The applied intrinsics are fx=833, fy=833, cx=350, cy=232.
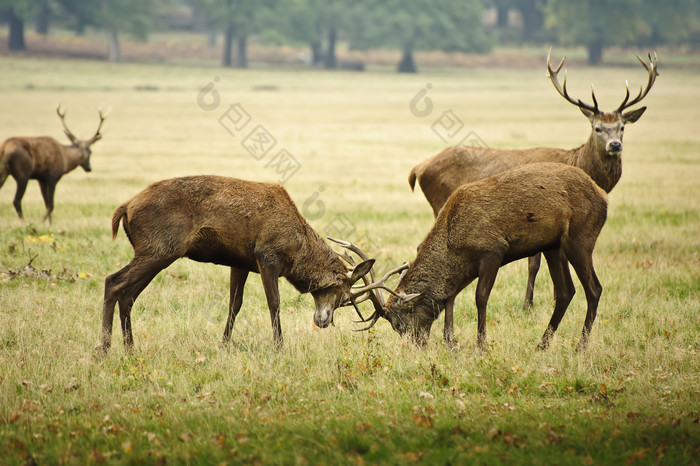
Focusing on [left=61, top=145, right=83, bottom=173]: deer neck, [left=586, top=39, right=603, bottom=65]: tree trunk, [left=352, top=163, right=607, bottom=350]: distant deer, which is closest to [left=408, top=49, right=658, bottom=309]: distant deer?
[left=352, top=163, right=607, bottom=350]: distant deer

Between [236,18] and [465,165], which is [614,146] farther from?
[236,18]

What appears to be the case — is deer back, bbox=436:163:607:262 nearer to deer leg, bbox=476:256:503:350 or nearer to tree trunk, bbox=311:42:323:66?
deer leg, bbox=476:256:503:350

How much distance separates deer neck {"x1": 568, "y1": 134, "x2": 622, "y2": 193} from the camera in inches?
422

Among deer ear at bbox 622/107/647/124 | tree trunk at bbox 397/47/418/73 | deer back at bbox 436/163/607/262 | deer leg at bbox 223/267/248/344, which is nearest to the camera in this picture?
deer back at bbox 436/163/607/262

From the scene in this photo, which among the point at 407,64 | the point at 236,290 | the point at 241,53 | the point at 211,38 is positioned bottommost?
the point at 241,53

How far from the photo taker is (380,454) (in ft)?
18.6

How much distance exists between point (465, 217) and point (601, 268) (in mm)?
4439

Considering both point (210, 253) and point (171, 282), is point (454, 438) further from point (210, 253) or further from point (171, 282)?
point (171, 282)

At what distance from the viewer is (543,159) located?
11.1m

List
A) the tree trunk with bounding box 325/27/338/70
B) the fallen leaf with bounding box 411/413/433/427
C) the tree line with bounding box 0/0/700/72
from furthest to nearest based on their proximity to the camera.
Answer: the tree trunk with bounding box 325/27/338/70, the tree line with bounding box 0/0/700/72, the fallen leaf with bounding box 411/413/433/427

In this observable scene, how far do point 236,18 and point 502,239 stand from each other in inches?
3340

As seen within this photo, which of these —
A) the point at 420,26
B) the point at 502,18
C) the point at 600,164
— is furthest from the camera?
the point at 502,18

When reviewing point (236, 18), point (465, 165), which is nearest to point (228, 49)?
point (236, 18)

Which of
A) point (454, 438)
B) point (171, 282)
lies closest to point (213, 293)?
point (171, 282)
